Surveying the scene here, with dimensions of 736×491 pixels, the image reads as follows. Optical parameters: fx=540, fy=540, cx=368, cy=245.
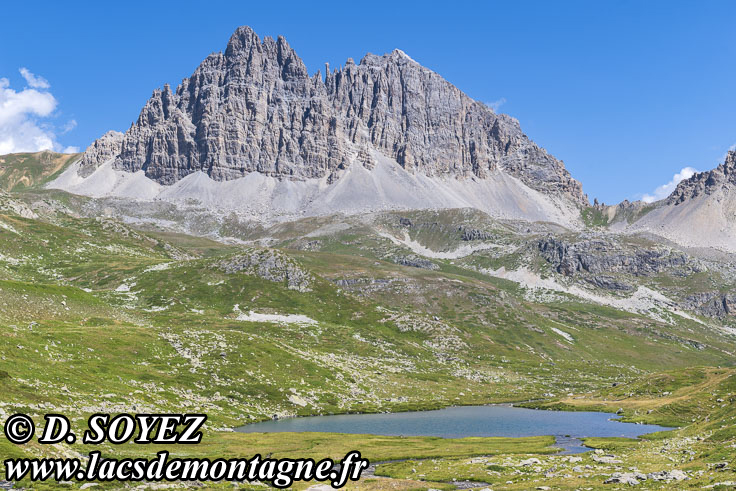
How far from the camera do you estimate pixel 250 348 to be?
143m

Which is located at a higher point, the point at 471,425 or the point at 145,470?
the point at 145,470

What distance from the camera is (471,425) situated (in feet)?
359

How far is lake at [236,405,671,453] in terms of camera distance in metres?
96.6

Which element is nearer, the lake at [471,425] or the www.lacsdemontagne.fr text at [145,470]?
the www.lacsdemontagne.fr text at [145,470]

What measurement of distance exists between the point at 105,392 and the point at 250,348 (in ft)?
198

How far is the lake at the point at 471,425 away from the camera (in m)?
96.6

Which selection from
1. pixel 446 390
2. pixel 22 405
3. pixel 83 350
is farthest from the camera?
pixel 446 390

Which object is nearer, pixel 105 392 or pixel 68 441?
pixel 68 441

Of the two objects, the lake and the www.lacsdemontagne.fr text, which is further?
the lake

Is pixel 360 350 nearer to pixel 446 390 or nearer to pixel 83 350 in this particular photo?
pixel 446 390

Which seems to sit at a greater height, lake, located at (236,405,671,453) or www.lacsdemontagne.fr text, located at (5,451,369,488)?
www.lacsdemontagne.fr text, located at (5,451,369,488)

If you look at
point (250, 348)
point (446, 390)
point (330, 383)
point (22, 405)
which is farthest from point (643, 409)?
point (22, 405)

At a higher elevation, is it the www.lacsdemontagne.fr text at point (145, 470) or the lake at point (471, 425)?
the www.lacsdemontagne.fr text at point (145, 470)

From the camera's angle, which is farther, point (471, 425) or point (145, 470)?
point (471, 425)
